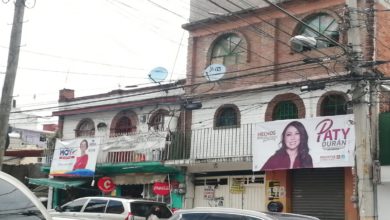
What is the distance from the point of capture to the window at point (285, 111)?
816 inches

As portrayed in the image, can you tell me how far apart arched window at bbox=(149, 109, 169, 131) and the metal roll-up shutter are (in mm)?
6563

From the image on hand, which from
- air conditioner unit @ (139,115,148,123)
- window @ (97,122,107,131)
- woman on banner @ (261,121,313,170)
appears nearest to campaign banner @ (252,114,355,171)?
woman on banner @ (261,121,313,170)

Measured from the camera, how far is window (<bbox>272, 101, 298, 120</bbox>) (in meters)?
20.7

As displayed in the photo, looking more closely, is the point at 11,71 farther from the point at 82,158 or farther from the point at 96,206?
the point at 82,158

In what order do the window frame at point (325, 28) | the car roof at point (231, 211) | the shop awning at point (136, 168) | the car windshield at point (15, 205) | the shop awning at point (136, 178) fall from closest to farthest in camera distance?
the car windshield at point (15, 205) < the car roof at point (231, 211) < the window frame at point (325, 28) < the shop awning at point (136, 168) < the shop awning at point (136, 178)

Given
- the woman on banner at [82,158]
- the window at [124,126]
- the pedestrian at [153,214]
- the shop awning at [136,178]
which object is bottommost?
the pedestrian at [153,214]

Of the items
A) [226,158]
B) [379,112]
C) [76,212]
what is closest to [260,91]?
[226,158]

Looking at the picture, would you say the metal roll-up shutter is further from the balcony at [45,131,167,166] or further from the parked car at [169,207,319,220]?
the parked car at [169,207,319,220]

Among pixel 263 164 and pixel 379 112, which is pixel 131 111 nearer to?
pixel 263 164

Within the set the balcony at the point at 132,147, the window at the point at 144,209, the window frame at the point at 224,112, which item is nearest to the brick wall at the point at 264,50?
the window frame at the point at 224,112

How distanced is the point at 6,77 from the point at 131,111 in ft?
37.7

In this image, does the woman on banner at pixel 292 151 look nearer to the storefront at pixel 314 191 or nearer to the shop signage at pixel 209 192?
the storefront at pixel 314 191

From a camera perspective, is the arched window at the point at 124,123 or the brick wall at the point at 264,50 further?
the arched window at the point at 124,123

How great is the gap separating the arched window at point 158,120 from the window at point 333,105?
24.0 feet
